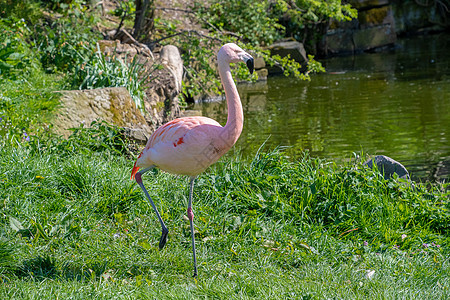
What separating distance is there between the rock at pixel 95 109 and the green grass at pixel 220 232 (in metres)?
0.76

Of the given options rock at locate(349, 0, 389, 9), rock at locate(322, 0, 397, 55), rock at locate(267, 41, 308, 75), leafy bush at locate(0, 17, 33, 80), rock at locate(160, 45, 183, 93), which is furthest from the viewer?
rock at locate(349, 0, 389, 9)

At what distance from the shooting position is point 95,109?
6.42 m

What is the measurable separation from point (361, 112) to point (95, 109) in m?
5.63

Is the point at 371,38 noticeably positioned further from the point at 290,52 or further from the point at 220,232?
the point at 220,232

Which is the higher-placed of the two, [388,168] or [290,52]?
[290,52]

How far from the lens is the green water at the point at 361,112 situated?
7.65 m

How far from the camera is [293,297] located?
3.11 m

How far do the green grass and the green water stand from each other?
41.4 inches

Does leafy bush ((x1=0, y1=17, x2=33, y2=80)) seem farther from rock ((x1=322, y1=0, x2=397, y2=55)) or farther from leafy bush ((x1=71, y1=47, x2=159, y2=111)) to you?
rock ((x1=322, y1=0, x2=397, y2=55))

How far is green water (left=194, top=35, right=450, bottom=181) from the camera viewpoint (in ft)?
25.1

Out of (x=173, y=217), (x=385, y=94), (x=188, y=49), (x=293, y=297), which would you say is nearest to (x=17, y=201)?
(x=173, y=217)

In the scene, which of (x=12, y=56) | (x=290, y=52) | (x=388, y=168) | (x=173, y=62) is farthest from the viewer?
(x=290, y=52)

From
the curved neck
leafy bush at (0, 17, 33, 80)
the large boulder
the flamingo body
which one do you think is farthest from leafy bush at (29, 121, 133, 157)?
the curved neck

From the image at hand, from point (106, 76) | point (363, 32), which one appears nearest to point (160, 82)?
point (106, 76)
